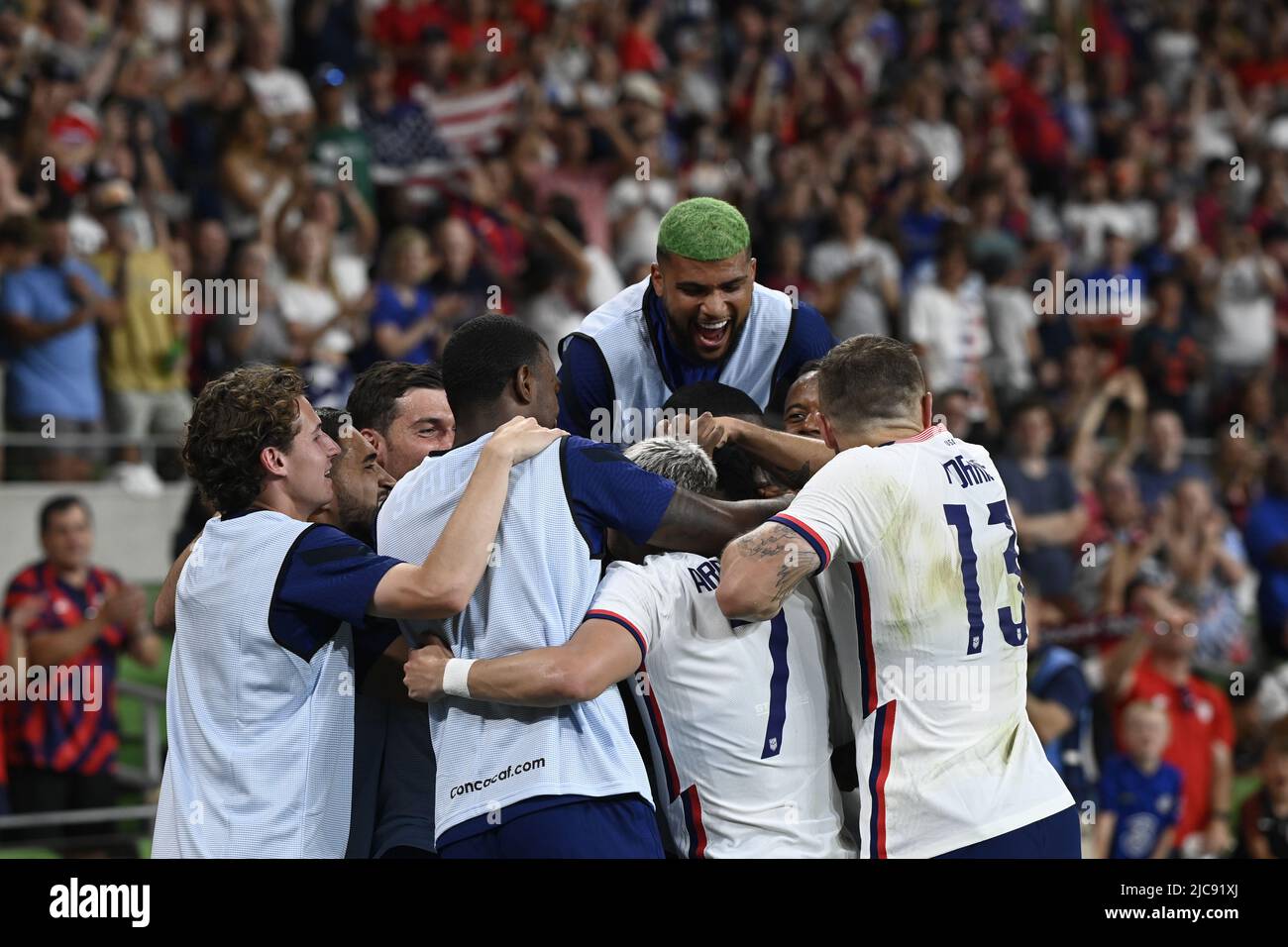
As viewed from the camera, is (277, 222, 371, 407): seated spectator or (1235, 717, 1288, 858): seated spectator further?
(277, 222, 371, 407): seated spectator

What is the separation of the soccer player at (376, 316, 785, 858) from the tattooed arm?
21 centimetres

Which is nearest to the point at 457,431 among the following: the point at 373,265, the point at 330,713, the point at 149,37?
the point at 330,713

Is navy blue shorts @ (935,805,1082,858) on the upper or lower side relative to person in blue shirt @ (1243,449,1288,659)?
lower

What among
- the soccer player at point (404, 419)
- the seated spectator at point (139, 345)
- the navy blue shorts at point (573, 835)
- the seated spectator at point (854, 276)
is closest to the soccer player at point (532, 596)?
the navy blue shorts at point (573, 835)

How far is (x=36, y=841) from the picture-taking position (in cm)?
757

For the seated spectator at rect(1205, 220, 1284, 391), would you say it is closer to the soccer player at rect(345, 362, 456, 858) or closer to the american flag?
the american flag

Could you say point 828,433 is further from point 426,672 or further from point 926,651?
point 426,672

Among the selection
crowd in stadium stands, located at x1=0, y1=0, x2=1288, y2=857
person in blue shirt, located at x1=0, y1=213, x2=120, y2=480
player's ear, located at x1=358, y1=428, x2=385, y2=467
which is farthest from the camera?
crowd in stadium stands, located at x1=0, y1=0, x2=1288, y2=857

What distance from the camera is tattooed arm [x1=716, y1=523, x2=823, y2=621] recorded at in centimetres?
371

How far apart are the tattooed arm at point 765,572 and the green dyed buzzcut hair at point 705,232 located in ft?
4.42

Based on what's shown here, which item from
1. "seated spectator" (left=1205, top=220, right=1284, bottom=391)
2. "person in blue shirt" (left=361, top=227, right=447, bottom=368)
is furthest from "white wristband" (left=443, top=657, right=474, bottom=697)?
"seated spectator" (left=1205, top=220, right=1284, bottom=391)

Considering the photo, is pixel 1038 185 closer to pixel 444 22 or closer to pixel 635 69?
pixel 635 69

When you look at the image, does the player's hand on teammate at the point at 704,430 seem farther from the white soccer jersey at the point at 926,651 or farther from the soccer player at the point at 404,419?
the soccer player at the point at 404,419

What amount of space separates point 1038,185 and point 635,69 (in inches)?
149
